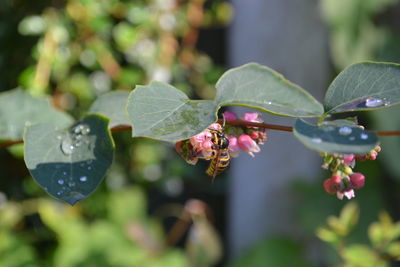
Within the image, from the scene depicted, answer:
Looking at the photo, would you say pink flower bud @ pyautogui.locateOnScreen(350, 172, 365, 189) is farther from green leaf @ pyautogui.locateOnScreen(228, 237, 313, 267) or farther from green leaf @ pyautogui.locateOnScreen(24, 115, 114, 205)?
green leaf @ pyautogui.locateOnScreen(228, 237, 313, 267)

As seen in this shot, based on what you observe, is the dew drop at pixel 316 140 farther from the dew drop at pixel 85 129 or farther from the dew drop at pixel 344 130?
the dew drop at pixel 85 129

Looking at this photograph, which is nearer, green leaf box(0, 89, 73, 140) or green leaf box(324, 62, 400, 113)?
green leaf box(324, 62, 400, 113)

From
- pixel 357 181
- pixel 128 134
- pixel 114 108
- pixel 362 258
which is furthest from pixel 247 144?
pixel 128 134

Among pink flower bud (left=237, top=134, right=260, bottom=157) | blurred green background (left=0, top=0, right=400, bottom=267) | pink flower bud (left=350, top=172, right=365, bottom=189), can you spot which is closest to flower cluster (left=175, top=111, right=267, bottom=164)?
pink flower bud (left=237, top=134, right=260, bottom=157)

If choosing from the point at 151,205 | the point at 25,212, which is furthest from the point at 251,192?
the point at 25,212

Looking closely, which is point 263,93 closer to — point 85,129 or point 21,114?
point 85,129

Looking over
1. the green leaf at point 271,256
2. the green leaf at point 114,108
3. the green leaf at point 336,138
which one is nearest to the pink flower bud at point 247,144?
the green leaf at point 336,138

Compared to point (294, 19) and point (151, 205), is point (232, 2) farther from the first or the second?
point (151, 205)
